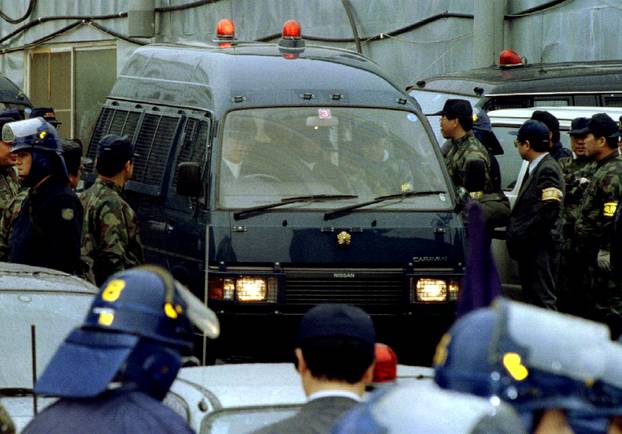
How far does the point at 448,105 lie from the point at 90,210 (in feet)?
12.3

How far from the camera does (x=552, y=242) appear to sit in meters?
11.7

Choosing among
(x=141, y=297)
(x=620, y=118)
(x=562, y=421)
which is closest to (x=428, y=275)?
(x=620, y=118)

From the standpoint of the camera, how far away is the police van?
1005cm

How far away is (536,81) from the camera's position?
14.2m

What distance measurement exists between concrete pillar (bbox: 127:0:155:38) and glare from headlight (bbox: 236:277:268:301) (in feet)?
52.8

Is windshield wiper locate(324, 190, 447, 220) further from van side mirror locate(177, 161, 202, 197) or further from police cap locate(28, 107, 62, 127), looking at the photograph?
police cap locate(28, 107, 62, 127)

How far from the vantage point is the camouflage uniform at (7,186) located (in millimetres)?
10994

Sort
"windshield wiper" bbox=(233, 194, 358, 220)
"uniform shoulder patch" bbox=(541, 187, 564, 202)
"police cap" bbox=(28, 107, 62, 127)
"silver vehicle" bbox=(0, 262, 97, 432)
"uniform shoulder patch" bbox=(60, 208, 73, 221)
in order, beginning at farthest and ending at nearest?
"police cap" bbox=(28, 107, 62, 127), "uniform shoulder patch" bbox=(541, 187, 564, 202), "windshield wiper" bbox=(233, 194, 358, 220), "uniform shoulder patch" bbox=(60, 208, 73, 221), "silver vehicle" bbox=(0, 262, 97, 432)

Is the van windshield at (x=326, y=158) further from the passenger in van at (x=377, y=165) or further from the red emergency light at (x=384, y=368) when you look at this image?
the red emergency light at (x=384, y=368)

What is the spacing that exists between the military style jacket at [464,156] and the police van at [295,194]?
1033 mm

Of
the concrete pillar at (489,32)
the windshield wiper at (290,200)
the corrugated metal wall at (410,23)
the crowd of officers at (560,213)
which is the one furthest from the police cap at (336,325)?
the concrete pillar at (489,32)

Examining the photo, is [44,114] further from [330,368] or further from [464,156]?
[330,368]

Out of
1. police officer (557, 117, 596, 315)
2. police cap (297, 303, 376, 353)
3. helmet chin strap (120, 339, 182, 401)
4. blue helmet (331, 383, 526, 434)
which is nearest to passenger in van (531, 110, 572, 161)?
police officer (557, 117, 596, 315)

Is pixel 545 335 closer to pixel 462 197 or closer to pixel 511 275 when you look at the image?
pixel 462 197
